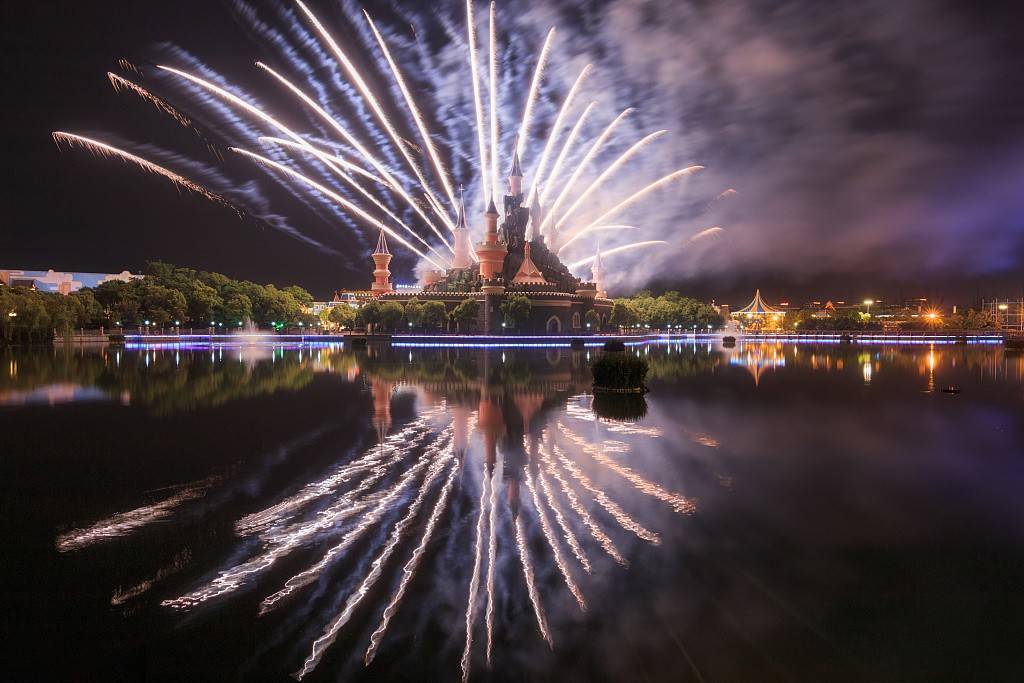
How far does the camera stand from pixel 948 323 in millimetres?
140500

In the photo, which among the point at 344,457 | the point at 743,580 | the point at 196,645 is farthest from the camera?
the point at 344,457

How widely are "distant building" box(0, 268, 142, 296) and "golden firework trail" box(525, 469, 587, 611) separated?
137887 millimetres

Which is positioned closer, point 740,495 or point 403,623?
point 403,623

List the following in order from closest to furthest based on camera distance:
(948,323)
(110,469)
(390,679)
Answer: (390,679)
(110,469)
(948,323)

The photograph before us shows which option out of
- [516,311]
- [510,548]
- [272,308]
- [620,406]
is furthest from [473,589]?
[272,308]

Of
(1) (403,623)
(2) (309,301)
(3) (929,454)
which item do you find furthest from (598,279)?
(1) (403,623)

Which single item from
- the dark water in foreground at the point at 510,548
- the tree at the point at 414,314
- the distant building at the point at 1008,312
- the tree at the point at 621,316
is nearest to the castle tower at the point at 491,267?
the tree at the point at 414,314

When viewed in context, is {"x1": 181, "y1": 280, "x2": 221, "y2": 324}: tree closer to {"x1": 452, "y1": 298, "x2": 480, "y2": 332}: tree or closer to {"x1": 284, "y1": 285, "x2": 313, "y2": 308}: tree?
{"x1": 284, "y1": 285, "x2": 313, "y2": 308}: tree

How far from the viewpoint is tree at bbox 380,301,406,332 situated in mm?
85875

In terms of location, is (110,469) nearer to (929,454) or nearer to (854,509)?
(854,509)

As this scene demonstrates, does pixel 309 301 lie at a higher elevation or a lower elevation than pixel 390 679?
higher

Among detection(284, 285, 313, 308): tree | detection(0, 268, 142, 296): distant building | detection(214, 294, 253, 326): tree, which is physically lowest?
detection(214, 294, 253, 326): tree

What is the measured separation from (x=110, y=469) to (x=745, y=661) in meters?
11.5

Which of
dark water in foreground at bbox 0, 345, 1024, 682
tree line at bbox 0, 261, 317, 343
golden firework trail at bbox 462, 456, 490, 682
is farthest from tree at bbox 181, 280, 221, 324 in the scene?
golden firework trail at bbox 462, 456, 490, 682
